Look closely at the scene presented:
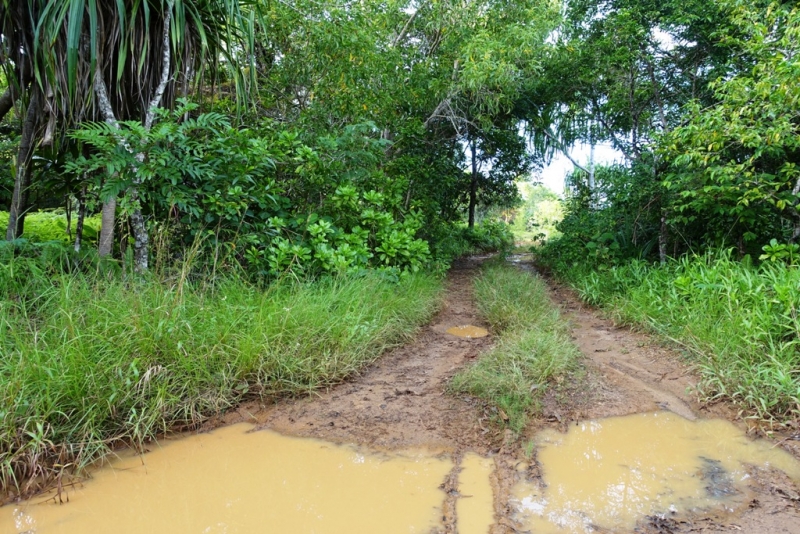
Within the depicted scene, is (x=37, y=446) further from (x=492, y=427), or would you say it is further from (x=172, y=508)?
(x=492, y=427)

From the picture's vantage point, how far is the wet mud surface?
1855 millimetres

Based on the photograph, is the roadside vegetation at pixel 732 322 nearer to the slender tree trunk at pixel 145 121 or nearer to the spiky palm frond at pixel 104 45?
the slender tree trunk at pixel 145 121

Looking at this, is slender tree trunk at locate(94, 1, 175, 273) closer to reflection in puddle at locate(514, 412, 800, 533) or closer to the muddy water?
the muddy water

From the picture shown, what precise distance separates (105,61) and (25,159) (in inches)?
44.7

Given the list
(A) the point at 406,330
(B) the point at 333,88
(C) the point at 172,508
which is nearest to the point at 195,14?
(B) the point at 333,88

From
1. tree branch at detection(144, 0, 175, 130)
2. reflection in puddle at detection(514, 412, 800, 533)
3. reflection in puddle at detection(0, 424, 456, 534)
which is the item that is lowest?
reflection in puddle at detection(0, 424, 456, 534)

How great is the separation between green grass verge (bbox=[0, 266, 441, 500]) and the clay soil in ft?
0.70

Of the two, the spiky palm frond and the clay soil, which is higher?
the spiky palm frond

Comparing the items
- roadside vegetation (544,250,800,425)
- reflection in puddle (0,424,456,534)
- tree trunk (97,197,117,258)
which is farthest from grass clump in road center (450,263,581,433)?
tree trunk (97,197,117,258)

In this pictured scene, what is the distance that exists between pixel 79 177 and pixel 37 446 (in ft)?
8.72

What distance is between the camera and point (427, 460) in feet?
7.55

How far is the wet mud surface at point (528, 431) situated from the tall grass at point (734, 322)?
17cm

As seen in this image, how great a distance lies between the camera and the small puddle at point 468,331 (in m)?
4.59

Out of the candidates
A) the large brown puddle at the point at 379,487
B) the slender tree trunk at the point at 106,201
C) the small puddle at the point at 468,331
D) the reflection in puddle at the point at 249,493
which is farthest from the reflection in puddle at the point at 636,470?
the slender tree trunk at the point at 106,201
